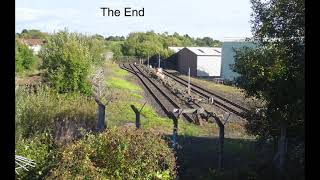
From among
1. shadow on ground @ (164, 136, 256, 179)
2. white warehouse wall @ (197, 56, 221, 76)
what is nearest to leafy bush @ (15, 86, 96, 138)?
shadow on ground @ (164, 136, 256, 179)

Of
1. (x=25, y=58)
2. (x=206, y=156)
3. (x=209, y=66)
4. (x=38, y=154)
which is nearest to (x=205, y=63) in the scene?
(x=209, y=66)

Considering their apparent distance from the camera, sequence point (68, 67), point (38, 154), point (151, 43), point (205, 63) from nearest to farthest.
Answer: point (38, 154) → point (68, 67) → point (205, 63) → point (151, 43)

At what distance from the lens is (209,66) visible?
53438 millimetres

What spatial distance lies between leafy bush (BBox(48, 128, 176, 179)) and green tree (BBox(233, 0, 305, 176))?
2.72 meters

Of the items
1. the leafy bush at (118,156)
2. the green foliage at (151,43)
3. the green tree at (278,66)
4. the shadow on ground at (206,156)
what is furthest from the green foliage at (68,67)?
the green foliage at (151,43)

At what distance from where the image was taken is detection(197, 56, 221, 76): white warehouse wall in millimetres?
52934

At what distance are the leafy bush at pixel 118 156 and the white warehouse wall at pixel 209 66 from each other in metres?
45.2

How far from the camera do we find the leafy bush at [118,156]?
7328 millimetres

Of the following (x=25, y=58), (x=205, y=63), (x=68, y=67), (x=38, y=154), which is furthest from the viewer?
(x=205, y=63)

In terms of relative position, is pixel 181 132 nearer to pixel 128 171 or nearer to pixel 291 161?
pixel 291 161

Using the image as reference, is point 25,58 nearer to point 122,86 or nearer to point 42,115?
point 122,86

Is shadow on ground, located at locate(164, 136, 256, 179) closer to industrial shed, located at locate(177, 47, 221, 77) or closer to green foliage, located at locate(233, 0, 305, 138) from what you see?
green foliage, located at locate(233, 0, 305, 138)

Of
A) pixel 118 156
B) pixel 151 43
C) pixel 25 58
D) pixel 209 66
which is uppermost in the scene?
pixel 151 43

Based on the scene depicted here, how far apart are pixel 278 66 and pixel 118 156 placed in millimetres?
3609
